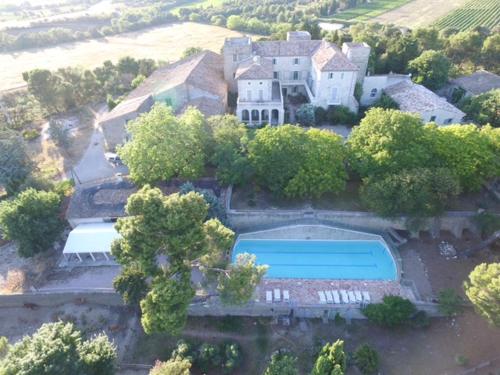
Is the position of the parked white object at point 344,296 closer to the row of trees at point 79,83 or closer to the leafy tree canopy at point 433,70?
the leafy tree canopy at point 433,70

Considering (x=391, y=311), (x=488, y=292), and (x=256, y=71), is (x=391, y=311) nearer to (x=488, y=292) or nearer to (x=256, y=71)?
(x=488, y=292)

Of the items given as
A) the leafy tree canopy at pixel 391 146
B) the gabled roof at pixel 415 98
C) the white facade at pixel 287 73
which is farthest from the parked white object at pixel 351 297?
the gabled roof at pixel 415 98

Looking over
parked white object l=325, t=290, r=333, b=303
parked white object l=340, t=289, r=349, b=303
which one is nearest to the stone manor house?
parked white object l=325, t=290, r=333, b=303

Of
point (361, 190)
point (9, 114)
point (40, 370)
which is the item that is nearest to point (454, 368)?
point (361, 190)

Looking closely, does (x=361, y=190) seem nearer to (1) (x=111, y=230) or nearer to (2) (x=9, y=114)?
(1) (x=111, y=230)

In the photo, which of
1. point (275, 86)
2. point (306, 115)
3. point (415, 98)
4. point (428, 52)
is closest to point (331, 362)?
point (306, 115)
